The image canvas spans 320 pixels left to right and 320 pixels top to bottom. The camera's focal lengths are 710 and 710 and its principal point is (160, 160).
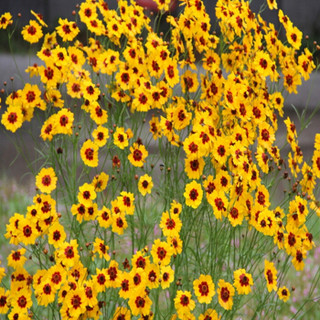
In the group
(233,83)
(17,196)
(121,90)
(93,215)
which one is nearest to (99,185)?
(93,215)

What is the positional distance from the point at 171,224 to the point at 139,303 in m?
0.26

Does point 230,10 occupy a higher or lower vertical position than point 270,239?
higher

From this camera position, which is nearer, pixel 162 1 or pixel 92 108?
pixel 92 108

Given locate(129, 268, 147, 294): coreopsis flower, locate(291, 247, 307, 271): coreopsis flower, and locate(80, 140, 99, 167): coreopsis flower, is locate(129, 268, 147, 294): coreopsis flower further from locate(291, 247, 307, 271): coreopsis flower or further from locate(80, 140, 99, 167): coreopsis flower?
locate(291, 247, 307, 271): coreopsis flower

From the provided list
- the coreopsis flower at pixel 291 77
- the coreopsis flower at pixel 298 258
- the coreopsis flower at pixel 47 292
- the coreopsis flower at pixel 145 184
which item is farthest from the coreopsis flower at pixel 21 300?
the coreopsis flower at pixel 291 77

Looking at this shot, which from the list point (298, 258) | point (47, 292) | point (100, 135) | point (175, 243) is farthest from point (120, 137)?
point (298, 258)

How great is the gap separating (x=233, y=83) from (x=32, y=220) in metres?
0.79

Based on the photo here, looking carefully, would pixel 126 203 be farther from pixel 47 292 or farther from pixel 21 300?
pixel 21 300

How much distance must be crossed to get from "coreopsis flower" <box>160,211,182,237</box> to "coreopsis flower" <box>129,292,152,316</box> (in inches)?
8.1

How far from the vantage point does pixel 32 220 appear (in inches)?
86.4

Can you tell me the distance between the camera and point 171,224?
2.21 meters

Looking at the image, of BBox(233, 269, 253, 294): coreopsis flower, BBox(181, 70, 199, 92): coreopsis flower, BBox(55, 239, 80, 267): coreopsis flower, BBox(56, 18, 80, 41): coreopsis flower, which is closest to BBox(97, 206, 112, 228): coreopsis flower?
BBox(55, 239, 80, 267): coreopsis flower

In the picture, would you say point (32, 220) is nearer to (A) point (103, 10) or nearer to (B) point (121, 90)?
(B) point (121, 90)

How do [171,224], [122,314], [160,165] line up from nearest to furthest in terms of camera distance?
1. [171,224]
2. [122,314]
3. [160,165]
